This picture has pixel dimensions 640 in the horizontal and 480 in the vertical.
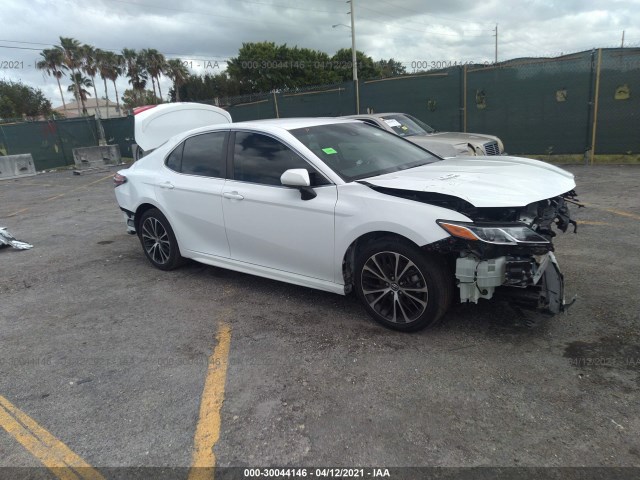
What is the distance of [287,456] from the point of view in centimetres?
244

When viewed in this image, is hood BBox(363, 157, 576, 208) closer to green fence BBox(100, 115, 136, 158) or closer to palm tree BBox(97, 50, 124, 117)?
green fence BBox(100, 115, 136, 158)

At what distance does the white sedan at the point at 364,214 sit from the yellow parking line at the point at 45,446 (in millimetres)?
2115

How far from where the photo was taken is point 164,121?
720 centimetres

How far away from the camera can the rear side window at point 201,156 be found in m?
4.67

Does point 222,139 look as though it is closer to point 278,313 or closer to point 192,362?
point 278,313

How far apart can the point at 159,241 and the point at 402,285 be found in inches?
122

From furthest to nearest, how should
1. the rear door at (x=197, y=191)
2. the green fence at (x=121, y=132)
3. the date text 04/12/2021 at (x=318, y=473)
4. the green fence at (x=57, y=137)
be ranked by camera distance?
the green fence at (x=121, y=132) < the green fence at (x=57, y=137) < the rear door at (x=197, y=191) < the date text 04/12/2021 at (x=318, y=473)

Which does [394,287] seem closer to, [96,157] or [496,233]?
[496,233]

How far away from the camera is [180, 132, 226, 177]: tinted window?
467 cm

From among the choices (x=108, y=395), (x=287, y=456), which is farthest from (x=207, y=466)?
(x=108, y=395)

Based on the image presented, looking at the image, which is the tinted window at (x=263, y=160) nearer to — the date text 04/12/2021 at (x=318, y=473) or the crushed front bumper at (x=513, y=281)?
the crushed front bumper at (x=513, y=281)

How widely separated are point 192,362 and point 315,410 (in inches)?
43.9

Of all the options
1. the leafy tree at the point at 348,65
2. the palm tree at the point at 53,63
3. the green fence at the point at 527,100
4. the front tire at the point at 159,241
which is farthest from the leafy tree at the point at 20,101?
the front tire at the point at 159,241

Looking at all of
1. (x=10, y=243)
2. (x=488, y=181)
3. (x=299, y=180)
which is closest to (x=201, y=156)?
(x=299, y=180)
